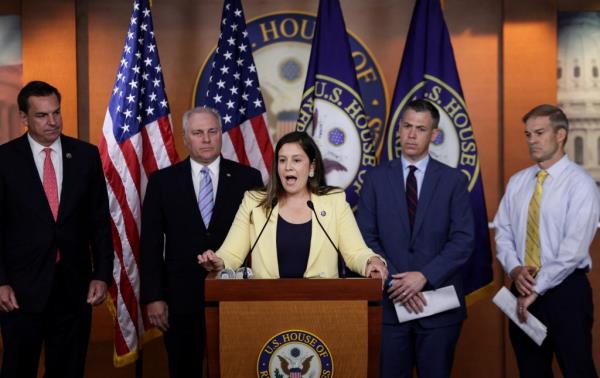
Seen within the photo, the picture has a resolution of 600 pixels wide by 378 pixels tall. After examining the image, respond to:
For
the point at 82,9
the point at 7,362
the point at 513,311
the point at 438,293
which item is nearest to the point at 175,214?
the point at 7,362

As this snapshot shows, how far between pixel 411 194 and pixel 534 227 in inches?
24.3

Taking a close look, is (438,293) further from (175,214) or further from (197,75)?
(197,75)

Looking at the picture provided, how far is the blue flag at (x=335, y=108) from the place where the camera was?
4.38 m

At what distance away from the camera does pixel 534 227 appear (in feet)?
12.2

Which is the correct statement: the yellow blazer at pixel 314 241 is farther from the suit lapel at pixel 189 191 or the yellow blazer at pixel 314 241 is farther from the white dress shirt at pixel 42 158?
the white dress shirt at pixel 42 158

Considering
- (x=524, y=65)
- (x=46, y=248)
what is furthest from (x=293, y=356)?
(x=524, y=65)

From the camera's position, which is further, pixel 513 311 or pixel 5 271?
pixel 513 311

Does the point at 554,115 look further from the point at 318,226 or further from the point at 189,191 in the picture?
the point at 189,191

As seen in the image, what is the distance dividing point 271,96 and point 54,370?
2.34m

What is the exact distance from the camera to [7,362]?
11.1ft

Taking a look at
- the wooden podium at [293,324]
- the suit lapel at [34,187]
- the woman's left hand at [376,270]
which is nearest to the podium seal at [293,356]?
the wooden podium at [293,324]

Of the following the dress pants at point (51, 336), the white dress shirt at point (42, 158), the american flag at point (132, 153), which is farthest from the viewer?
the american flag at point (132, 153)

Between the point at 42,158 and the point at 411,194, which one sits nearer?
the point at 42,158

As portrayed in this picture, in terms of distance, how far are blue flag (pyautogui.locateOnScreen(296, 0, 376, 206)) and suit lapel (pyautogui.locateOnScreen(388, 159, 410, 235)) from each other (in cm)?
53
